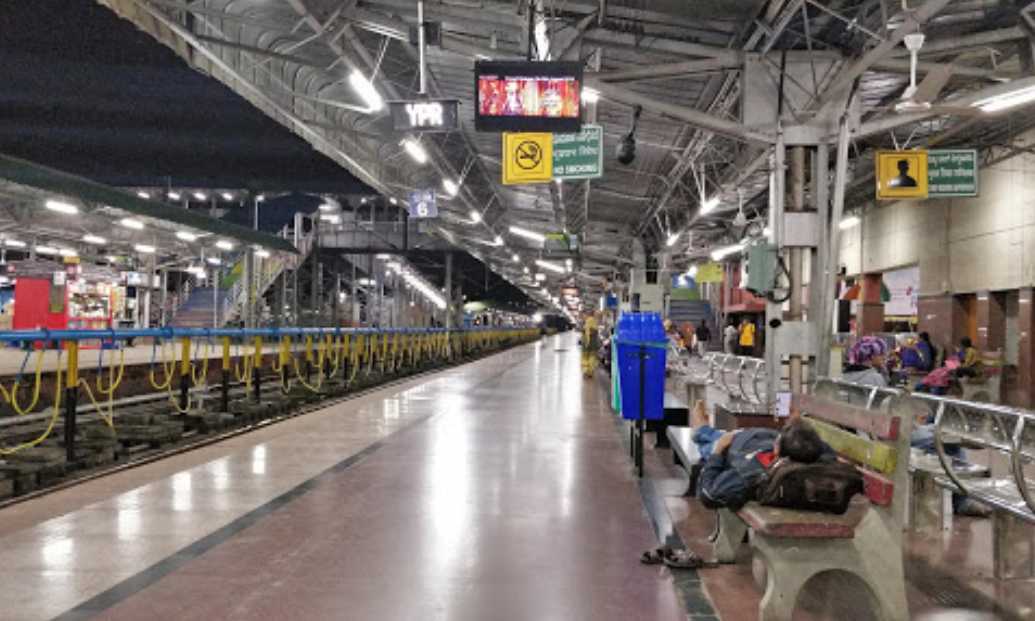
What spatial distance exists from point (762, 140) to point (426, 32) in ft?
14.8

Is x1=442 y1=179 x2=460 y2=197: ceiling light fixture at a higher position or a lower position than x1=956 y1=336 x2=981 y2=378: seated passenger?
higher

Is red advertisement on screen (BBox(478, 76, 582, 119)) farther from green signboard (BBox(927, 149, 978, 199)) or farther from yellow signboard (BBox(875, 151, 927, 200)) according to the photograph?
green signboard (BBox(927, 149, 978, 199))

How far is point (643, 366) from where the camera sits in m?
8.63

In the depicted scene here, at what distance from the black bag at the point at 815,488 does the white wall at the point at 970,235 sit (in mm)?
Answer: 16013

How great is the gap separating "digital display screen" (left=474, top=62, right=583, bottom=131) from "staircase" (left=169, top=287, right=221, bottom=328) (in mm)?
24270

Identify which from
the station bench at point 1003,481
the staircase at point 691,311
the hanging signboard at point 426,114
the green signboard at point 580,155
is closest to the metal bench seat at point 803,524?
the station bench at point 1003,481

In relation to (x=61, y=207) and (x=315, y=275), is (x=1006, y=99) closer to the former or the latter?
(x=61, y=207)

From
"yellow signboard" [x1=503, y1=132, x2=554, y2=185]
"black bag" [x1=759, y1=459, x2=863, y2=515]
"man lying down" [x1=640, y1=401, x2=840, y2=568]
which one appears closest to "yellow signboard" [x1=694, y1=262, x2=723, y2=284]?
"yellow signboard" [x1=503, y1=132, x2=554, y2=185]

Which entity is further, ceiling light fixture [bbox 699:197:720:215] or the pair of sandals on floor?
ceiling light fixture [bbox 699:197:720:215]

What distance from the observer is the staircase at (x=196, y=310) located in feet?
106

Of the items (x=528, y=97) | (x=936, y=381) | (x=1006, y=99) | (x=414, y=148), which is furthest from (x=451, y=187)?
(x=1006, y=99)

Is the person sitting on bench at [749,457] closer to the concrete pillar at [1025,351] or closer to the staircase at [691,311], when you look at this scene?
the concrete pillar at [1025,351]

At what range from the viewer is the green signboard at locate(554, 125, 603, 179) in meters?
14.6

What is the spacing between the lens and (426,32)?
36.2 ft
